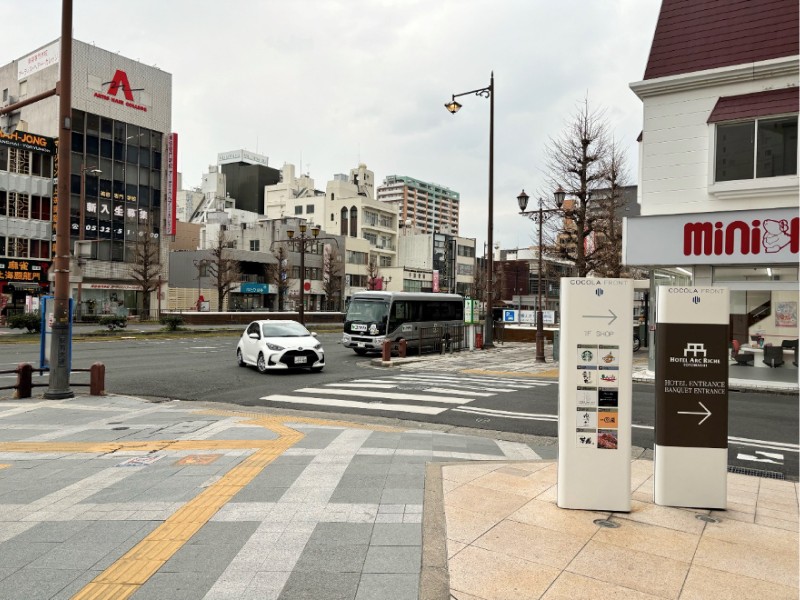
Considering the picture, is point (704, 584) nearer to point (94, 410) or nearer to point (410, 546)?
point (410, 546)

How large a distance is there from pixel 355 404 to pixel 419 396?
1.65 m

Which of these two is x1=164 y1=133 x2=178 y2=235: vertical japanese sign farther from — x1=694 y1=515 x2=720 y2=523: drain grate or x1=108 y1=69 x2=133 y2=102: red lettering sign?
x1=694 y1=515 x2=720 y2=523: drain grate

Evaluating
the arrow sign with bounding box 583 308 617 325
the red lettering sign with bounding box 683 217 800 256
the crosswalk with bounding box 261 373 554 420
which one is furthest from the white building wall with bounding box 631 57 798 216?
the arrow sign with bounding box 583 308 617 325

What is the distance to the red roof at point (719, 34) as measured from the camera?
51.5 ft

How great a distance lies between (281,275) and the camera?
230 feet

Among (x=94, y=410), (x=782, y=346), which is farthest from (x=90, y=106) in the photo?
(x=782, y=346)

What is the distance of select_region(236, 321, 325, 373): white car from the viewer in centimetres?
1758

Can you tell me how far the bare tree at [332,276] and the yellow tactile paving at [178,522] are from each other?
70.6 meters

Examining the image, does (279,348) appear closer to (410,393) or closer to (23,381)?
(410,393)

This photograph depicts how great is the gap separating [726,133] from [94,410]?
55.2 feet

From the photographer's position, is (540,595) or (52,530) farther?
(52,530)

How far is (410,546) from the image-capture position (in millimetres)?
4562

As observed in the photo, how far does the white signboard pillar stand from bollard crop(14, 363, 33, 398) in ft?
38.7

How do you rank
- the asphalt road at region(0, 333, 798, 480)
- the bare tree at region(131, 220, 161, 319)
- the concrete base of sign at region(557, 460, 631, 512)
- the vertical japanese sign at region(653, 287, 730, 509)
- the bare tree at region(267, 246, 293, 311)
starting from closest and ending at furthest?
the concrete base of sign at region(557, 460, 631, 512), the vertical japanese sign at region(653, 287, 730, 509), the asphalt road at region(0, 333, 798, 480), the bare tree at region(131, 220, 161, 319), the bare tree at region(267, 246, 293, 311)
